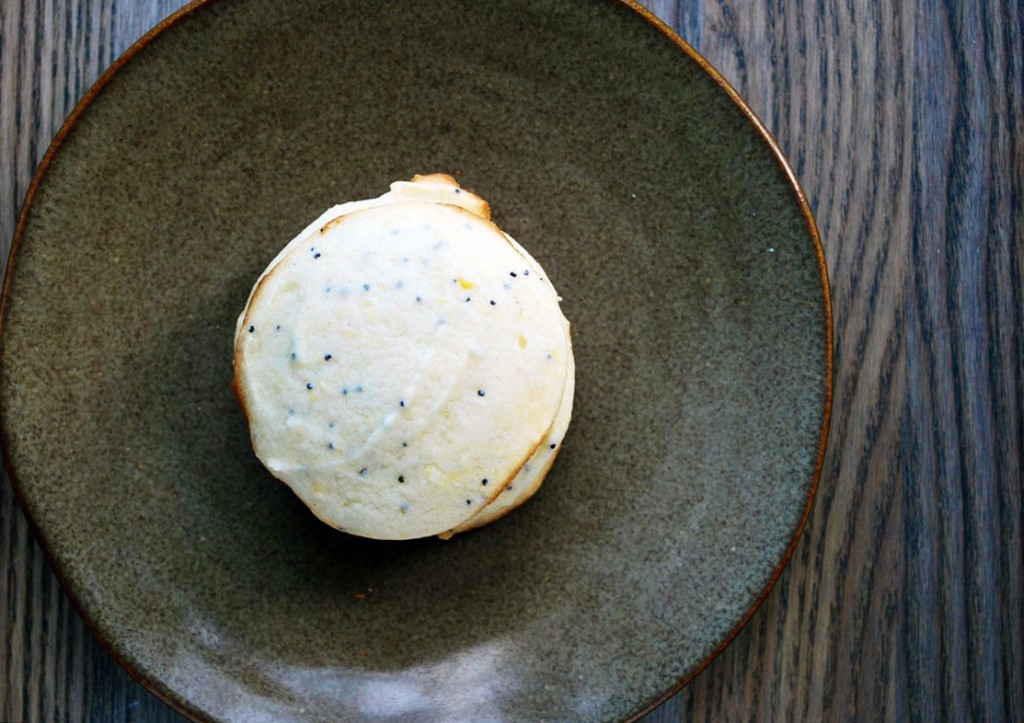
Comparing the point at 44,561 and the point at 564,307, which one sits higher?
the point at 564,307

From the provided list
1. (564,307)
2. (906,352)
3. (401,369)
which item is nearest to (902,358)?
(906,352)

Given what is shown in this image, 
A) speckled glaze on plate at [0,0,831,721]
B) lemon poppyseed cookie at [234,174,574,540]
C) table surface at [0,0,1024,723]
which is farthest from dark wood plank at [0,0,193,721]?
table surface at [0,0,1024,723]

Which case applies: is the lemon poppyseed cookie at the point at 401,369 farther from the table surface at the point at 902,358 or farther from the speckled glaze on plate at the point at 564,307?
the table surface at the point at 902,358

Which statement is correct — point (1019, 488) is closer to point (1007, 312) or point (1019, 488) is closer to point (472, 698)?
point (1007, 312)

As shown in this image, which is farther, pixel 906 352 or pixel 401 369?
pixel 906 352

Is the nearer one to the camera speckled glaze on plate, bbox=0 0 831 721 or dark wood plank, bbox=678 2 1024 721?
speckled glaze on plate, bbox=0 0 831 721

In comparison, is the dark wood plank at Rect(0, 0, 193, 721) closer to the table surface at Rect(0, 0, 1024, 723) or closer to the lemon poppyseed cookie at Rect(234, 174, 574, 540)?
the lemon poppyseed cookie at Rect(234, 174, 574, 540)

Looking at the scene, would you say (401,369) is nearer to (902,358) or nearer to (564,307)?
A: (564,307)
